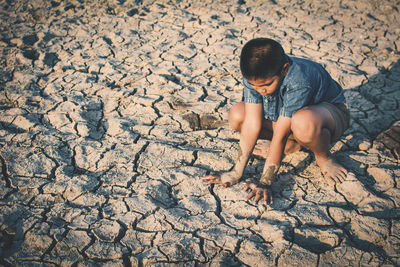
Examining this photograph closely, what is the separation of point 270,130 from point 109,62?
209 centimetres

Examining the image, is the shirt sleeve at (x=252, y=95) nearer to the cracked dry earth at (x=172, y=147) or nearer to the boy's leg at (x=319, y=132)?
the boy's leg at (x=319, y=132)

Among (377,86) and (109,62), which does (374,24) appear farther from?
(109,62)

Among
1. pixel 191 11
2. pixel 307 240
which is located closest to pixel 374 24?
pixel 191 11

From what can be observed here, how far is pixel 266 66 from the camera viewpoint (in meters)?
1.40

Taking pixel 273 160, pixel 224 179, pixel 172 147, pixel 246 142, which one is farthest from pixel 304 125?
pixel 172 147

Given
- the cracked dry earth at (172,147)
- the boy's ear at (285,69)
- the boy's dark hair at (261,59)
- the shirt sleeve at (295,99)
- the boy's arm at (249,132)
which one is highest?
the boy's dark hair at (261,59)

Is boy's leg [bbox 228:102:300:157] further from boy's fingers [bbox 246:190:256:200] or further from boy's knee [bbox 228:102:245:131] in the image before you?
boy's fingers [bbox 246:190:256:200]

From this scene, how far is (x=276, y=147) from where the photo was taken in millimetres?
1672

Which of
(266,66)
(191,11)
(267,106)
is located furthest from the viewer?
(191,11)

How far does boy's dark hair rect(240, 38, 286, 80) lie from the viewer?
4.58 feet

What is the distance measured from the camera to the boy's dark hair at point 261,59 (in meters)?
1.39

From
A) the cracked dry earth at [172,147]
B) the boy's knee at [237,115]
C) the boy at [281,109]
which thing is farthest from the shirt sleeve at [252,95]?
the cracked dry earth at [172,147]

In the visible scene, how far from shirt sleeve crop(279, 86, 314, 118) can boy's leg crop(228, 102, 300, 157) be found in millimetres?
327

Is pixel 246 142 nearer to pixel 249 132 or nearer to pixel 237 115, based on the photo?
pixel 249 132
